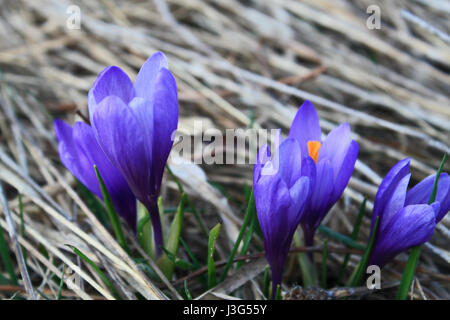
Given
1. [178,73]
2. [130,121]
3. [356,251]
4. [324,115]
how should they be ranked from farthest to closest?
[178,73], [324,115], [356,251], [130,121]

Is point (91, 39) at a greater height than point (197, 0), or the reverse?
point (197, 0)

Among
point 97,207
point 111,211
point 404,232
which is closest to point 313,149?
point 404,232

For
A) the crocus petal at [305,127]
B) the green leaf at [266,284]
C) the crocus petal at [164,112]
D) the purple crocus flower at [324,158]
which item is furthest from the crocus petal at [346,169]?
the crocus petal at [164,112]

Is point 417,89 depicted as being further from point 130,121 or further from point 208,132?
point 130,121

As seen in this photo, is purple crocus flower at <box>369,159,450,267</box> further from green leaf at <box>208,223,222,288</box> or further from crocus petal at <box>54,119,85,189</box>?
crocus petal at <box>54,119,85,189</box>

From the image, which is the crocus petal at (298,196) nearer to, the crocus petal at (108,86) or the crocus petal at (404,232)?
the crocus petal at (404,232)

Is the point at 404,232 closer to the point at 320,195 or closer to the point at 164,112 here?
the point at 320,195

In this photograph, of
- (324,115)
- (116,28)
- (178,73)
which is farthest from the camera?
(116,28)
